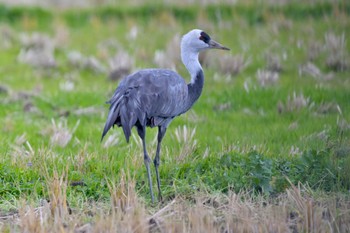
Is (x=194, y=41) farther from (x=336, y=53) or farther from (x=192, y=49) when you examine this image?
(x=336, y=53)

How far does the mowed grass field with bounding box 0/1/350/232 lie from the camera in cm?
628

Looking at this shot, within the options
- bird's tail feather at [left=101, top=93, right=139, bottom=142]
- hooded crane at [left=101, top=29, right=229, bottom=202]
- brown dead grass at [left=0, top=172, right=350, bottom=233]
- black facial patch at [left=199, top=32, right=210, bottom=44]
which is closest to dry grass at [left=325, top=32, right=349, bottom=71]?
black facial patch at [left=199, top=32, right=210, bottom=44]

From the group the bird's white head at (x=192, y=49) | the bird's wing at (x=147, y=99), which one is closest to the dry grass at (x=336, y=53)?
the bird's white head at (x=192, y=49)

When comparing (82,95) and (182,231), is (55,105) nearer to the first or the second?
(82,95)

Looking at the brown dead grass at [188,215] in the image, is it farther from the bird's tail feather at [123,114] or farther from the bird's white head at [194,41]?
the bird's white head at [194,41]

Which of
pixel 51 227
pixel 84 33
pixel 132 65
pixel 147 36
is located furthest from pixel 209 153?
pixel 84 33

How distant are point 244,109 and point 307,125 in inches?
53.0

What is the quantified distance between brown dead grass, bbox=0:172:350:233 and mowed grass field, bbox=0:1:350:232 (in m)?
0.02

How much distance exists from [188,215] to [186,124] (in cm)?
460

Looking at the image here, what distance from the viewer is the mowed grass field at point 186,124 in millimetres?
6281

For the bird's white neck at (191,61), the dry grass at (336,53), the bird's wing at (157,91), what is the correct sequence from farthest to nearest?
the dry grass at (336,53) → the bird's white neck at (191,61) → the bird's wing at (157,91)

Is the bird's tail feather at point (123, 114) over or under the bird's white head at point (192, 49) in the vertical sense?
under

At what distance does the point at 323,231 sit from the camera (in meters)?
5.78

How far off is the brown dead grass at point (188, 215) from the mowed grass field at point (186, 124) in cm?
2
